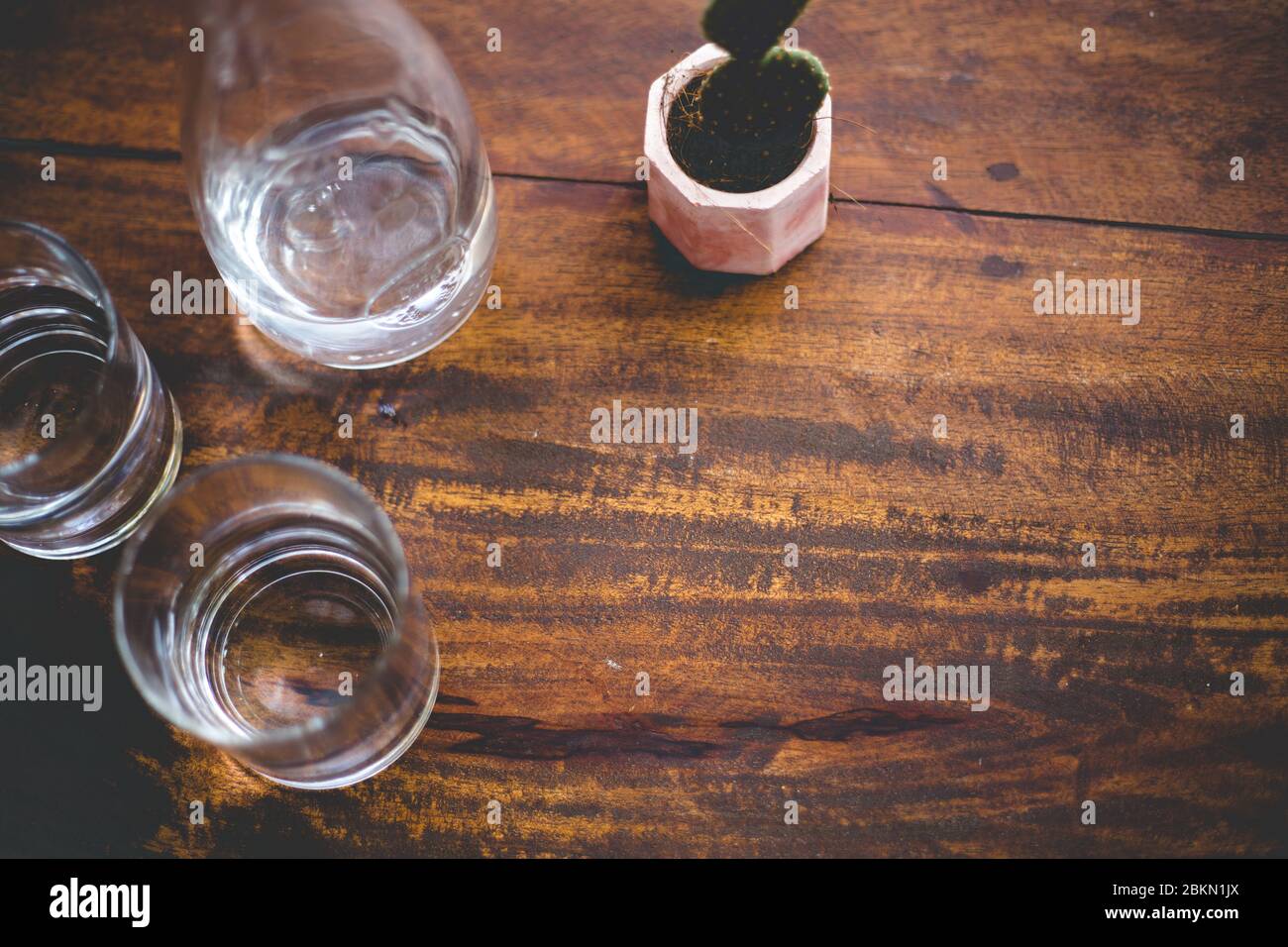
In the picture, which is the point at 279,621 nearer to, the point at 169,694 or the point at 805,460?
the point at 169,694

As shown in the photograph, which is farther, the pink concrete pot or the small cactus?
the pink concrete pot

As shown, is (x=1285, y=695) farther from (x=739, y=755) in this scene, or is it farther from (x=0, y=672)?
(x=0, y=672)

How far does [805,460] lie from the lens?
0.90 m

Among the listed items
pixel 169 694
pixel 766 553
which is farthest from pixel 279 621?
pixel 766 553

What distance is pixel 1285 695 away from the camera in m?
0.89

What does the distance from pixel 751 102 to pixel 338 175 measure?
1.22ft

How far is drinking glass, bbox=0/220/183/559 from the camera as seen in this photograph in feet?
2.57

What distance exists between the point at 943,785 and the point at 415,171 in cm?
71

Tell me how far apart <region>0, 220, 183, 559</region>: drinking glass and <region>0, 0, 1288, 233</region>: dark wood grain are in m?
Answer: 0.16

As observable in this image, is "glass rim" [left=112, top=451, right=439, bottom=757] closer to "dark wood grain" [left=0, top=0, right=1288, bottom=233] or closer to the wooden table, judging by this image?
the wooden table

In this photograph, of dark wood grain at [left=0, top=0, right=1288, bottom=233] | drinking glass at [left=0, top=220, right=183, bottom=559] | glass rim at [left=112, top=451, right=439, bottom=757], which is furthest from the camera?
dark wood grain at [left=0, top=0, right=1288, bottom=233]

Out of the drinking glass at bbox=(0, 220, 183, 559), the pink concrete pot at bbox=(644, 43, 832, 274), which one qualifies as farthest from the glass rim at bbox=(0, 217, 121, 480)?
the pink concrete pot at bbox=(644, 43, 832, 274)
